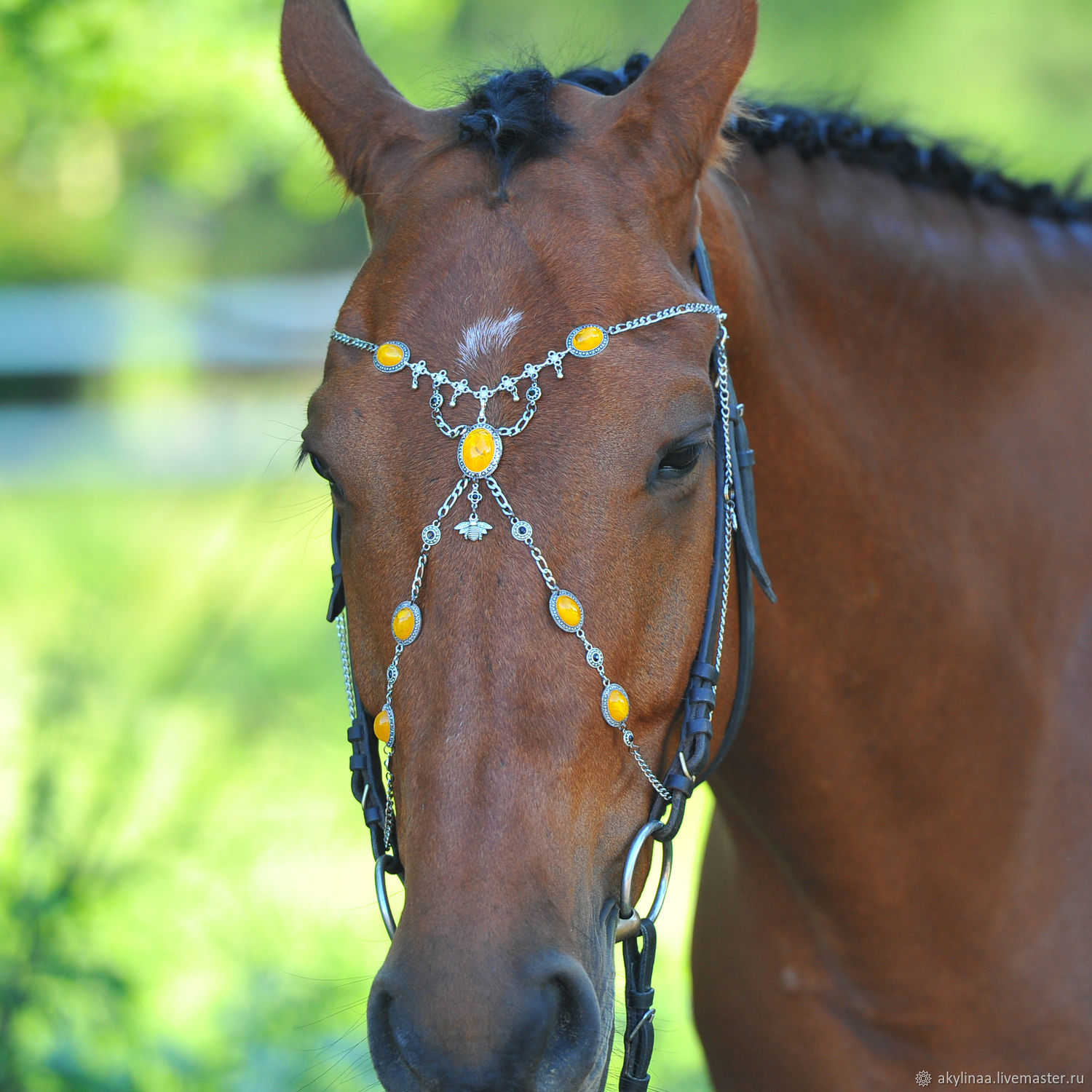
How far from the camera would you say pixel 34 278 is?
1559 centimetres

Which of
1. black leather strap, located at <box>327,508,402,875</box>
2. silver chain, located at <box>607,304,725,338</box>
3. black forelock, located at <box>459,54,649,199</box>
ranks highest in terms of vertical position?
black forelock, located at <box>459,54,649,199</box>

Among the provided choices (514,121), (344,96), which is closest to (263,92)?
(344,96)

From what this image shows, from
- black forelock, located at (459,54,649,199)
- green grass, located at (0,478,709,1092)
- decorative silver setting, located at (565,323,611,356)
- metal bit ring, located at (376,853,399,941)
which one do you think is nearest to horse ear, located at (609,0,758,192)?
black forelock, located at (459,54,649,199)

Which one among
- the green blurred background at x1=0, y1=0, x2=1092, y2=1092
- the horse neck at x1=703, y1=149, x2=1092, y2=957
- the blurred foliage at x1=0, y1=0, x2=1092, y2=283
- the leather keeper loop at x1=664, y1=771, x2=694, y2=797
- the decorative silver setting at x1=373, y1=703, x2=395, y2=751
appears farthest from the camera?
the blurred foliage at x1=0, y1=0, x2=1092, y2=283

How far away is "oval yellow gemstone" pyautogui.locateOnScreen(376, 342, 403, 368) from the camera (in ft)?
5.76

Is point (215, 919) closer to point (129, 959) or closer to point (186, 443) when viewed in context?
point (129, 959)

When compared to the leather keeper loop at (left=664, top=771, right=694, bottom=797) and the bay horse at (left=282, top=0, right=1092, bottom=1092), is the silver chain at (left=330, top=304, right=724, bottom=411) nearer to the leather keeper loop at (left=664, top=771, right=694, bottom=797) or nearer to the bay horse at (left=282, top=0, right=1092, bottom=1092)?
the bay horse at (left=282, top=0, right=1092, bottom=1092)

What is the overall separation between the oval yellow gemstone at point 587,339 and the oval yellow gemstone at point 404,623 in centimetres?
48

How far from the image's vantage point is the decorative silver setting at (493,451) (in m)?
1.65

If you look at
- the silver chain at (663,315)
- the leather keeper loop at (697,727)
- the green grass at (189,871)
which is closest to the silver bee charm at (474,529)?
the silver chain at (663,315)

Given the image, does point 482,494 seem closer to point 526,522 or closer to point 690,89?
point 526,522

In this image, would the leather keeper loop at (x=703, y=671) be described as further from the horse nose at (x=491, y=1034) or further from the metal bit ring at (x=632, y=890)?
the horse nose at (x=491, y=1034)

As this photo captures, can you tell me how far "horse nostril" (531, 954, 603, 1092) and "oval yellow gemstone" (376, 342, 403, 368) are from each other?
91cm

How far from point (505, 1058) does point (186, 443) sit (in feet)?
41.5
